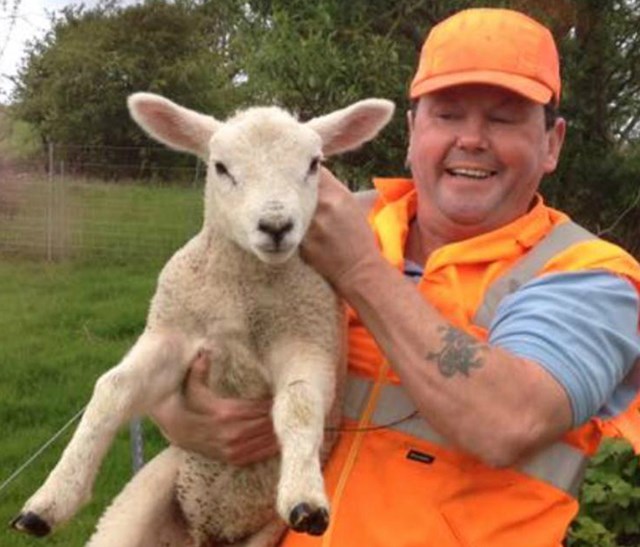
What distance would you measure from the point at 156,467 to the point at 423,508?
860 mm

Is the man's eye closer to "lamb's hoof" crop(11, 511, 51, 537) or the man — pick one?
the man

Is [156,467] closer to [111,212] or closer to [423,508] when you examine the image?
[423,508]

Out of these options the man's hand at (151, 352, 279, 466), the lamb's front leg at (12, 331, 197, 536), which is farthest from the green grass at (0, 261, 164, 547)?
the lamb's front leg at (12, 331, 197, 536)

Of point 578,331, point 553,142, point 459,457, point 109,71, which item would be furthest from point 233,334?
point 109,71

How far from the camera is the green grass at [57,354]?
6.76m

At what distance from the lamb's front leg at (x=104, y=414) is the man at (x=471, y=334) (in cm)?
8

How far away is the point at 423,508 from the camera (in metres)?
2.89

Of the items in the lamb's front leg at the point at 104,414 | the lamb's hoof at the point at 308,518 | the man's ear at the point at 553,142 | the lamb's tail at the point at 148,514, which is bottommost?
the lamb's tail at the point at 148,514

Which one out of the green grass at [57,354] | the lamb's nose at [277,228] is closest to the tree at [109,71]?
the green grass at [57,354]

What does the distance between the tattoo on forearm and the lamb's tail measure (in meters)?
0.96

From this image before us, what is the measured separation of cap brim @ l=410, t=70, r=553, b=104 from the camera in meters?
3.03

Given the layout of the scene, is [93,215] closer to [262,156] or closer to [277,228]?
[262,156]

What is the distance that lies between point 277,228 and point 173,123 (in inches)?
25.6

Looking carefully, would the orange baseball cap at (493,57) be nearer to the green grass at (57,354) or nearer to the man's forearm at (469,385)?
the man's forearm at (469,385)
